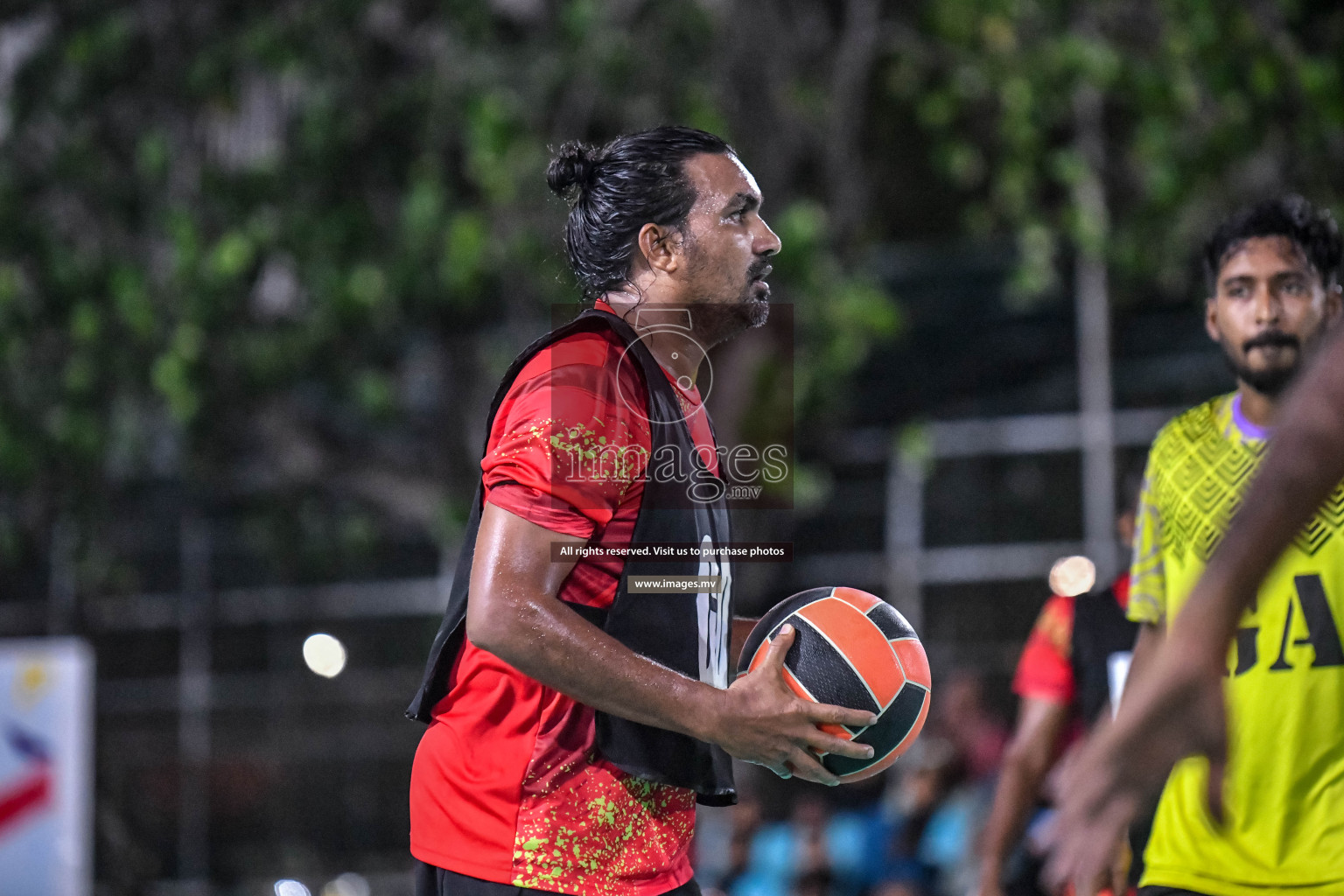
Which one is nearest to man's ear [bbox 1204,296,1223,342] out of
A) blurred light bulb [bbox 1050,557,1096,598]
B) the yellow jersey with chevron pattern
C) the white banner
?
the yellow jersey with chevron pattern

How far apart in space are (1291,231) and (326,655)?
33.4ft

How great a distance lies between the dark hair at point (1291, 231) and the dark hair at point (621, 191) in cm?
130

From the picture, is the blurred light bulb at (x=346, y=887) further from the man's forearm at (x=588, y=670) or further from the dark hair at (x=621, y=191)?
the man's forearm at (x=588, y=670)

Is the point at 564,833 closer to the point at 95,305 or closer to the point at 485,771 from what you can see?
the point at 485,771

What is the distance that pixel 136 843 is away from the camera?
1268 centimetres

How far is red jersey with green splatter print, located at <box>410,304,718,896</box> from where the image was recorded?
260 centimetres

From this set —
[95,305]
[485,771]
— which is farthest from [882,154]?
[485,771]

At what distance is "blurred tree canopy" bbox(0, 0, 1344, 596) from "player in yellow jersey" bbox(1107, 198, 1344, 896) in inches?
170

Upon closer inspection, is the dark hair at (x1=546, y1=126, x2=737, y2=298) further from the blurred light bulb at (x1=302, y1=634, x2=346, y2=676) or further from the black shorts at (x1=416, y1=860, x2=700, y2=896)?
the blurred light bulb at (x1=302, y1=634, x2=346, y2=676)

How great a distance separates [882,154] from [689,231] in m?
8.28

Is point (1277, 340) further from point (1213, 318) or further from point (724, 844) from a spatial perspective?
point (724, 844)

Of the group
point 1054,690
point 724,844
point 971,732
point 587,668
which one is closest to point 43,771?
point 724,844

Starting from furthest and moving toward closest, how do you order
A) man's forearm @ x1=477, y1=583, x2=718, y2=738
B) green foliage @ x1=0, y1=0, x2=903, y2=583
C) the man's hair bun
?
green foliage @ x1=0, y1=0, x2=903, y2=583 < the man's hair bun < man's forearm @ x1=477, y1=583, x2=718, y2=738

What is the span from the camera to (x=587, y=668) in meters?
2.48
